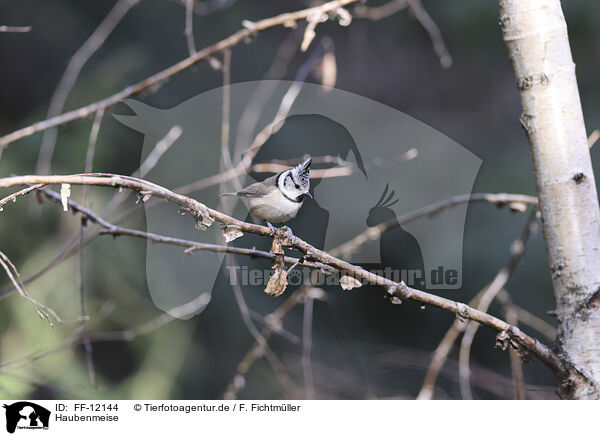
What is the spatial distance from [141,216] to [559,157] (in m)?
1.35

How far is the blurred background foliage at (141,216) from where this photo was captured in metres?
1.86

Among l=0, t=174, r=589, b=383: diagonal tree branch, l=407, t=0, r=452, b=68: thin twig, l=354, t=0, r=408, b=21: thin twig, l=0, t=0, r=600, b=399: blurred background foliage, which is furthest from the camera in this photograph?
l=0, t=0, r=600, b=399: blurred background foliage

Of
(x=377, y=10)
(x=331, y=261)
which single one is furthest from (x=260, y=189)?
(x=377, y=10)

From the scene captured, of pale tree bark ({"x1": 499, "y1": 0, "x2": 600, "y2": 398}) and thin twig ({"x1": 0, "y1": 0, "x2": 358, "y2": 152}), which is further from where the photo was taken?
thin twig ({"x1": 0, "y1": 0, "x2": 358, "y2": 152})

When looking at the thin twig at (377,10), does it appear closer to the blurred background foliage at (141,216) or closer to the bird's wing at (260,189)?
the blurred background foliage at (141,216)

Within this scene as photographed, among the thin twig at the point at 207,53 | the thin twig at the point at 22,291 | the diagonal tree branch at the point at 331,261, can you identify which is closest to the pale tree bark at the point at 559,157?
the diagonal tree branch at the point at 331,261

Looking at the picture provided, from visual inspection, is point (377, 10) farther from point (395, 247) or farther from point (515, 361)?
point (515, 361)

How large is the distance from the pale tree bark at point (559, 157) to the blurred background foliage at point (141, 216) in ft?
3.06

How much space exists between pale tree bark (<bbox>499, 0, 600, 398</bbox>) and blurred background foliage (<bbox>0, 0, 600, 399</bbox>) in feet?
3.06

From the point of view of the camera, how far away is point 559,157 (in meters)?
0.77

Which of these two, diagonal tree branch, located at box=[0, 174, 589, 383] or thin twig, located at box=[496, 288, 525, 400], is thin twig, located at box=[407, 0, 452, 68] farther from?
diagonal tree branch, located at box=[0, 174, 589, 383]

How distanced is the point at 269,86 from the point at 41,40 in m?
1.06
